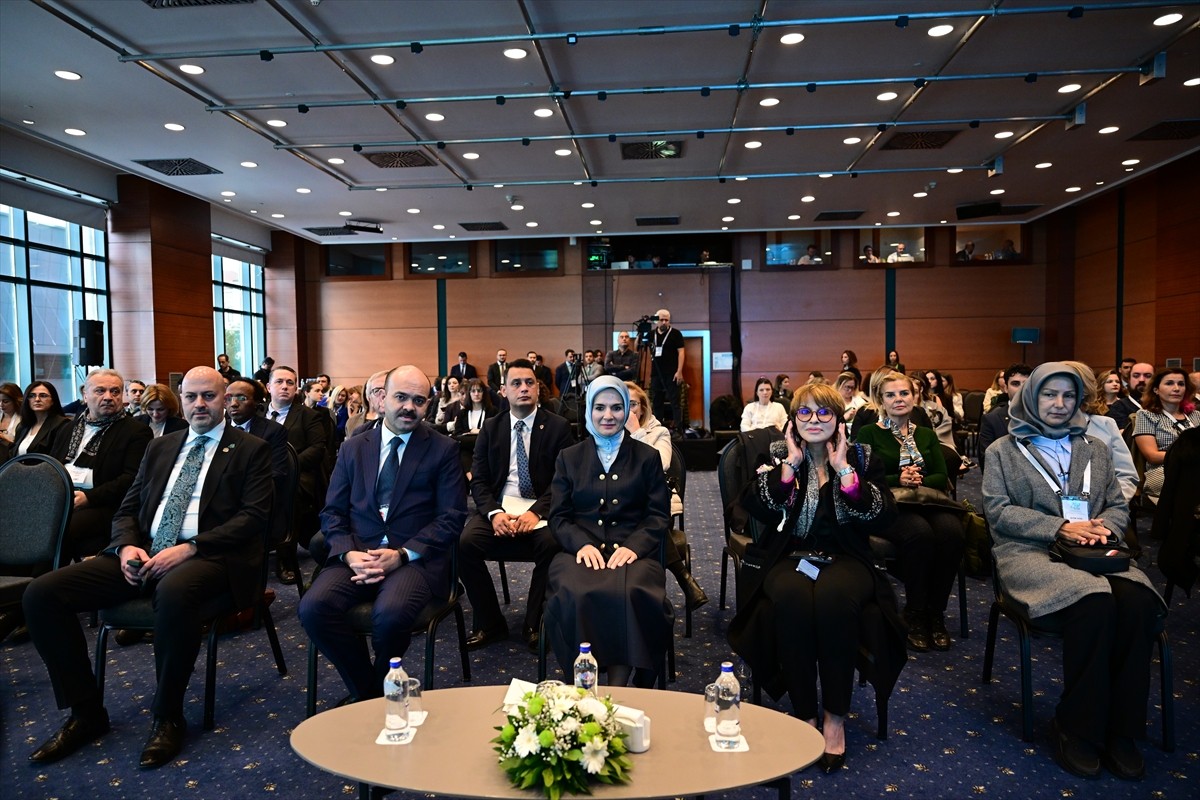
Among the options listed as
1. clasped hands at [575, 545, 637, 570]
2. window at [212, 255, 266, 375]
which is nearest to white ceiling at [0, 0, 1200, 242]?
window at [212, 255, 266, 375]

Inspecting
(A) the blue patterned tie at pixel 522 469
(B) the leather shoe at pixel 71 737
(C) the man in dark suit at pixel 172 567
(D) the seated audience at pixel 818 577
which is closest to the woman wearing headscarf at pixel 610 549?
(D) the seated audience at pixel 818 577

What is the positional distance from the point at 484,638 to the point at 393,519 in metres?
0.97

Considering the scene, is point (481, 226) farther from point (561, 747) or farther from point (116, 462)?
point (561, 747)

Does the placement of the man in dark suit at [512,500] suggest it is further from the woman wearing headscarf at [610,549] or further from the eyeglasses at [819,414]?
the eyeglasses at [819,414]

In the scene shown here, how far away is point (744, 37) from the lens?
6266 mm

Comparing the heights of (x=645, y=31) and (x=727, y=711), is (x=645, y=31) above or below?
above

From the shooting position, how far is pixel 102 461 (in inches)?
166

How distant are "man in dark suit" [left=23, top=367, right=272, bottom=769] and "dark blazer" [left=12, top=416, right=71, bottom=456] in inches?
72.4

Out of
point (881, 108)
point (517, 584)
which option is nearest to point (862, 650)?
point (517, 584)

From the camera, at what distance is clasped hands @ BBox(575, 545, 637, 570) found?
3035 mm

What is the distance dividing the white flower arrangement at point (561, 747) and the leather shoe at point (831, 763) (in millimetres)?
1160

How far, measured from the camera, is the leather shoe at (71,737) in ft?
8.84

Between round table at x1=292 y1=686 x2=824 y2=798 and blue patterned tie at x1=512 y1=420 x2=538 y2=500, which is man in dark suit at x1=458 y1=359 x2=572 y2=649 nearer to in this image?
blue patterned tie at x1=512 y1=420 x2=538 y2=500

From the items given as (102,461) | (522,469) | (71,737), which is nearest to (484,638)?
(522,469)
